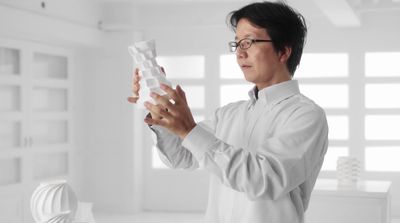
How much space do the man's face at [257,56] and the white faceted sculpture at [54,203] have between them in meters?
0.71

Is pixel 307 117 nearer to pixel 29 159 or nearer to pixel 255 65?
pixel 255 65

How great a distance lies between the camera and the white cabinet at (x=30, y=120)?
22.2 ft

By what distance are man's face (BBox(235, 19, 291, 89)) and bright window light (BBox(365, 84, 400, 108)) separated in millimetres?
6716

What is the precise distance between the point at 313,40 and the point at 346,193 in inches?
146

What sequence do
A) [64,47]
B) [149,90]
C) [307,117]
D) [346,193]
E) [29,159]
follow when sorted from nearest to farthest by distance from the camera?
[149,90] → [307,117] → [346,193] → [29,159] → [64,47]

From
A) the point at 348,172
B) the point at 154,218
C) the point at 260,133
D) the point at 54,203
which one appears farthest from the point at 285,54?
the point at 154,218

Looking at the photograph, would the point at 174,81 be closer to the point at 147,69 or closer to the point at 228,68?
the point at 228,68

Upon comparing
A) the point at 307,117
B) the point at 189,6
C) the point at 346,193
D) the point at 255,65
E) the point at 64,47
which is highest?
the point at 189,6

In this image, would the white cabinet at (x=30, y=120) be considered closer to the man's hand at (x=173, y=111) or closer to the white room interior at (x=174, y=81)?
the white room interior at (x=174, y=81)

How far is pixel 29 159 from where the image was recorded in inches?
284

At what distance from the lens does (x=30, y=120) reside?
23.6 ft

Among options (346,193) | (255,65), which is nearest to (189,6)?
(346,193)

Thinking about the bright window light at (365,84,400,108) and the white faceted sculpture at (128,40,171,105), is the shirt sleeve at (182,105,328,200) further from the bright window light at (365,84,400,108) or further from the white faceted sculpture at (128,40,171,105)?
the bright window light at (365,84,400,108)

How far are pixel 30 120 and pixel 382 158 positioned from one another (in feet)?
13.8
